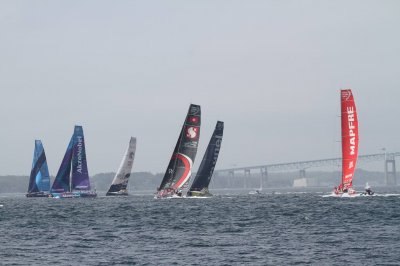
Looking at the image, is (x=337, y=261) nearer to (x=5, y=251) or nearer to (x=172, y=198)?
(x=5, y=251)

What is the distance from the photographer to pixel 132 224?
49.9 m

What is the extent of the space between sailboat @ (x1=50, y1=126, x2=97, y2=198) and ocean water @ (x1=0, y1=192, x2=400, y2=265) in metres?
42.5

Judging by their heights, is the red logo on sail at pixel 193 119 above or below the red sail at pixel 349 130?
above

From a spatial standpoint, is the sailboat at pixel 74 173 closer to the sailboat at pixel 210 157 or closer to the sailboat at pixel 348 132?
the sailboat at pixel 210 157

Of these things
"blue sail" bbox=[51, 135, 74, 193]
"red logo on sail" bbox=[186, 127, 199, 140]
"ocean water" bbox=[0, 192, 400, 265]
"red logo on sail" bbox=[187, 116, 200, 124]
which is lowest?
"ocean water" bbox=[0, 192, 400, 265]

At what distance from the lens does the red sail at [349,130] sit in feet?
244

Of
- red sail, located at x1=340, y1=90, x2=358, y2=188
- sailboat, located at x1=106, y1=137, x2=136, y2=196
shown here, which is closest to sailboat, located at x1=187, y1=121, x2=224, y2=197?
red sail, located at x1=340, y1=90, x2=358, y2=188

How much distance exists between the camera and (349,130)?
74938 mm

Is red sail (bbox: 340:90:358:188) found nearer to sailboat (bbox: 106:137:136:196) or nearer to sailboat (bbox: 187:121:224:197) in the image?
sailboat (bbox: 187:121:224:197)

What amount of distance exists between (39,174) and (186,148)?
101ft

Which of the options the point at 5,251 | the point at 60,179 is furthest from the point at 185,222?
the point at 60,179

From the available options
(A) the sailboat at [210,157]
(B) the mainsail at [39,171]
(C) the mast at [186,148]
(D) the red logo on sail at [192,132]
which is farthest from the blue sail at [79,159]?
(D) the red logo on sail at [192,132]

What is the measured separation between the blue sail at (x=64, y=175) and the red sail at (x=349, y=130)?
40.5 meters

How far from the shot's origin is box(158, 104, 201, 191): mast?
86.1 metres
